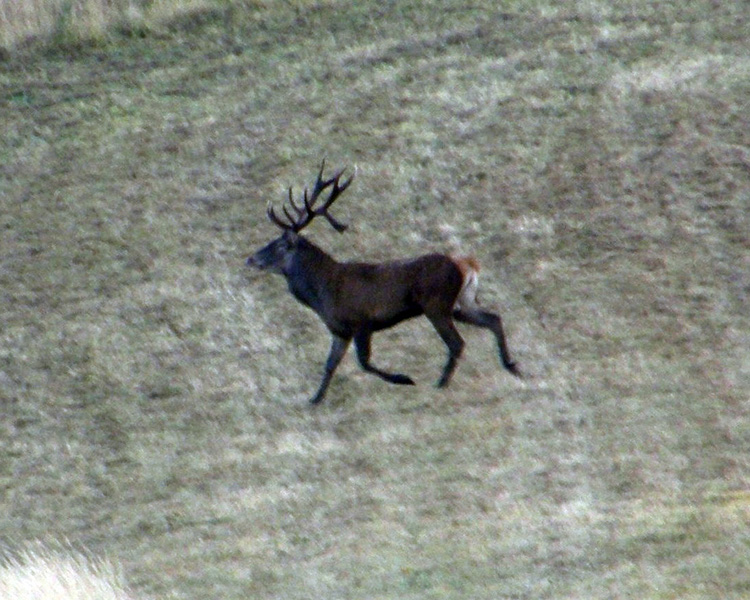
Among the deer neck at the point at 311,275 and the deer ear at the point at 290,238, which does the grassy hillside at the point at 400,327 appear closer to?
the deer neck at the point at 311,275

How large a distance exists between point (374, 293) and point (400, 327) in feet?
7.80

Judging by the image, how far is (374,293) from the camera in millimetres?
12539

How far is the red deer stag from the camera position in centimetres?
1236

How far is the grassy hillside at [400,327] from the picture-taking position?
1025 centimetres

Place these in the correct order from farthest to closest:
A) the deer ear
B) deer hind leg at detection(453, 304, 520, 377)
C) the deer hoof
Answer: the deer ear → the deer hoof → deer hind leg at detection(453, 304, 520, 377)

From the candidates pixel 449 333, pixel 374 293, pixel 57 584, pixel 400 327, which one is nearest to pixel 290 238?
pixel 374 293

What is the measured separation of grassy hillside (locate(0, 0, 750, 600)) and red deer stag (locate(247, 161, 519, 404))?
1.83 feet

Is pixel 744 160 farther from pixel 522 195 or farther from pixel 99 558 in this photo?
pixel 99 558

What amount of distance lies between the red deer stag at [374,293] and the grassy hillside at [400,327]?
0.56 meters

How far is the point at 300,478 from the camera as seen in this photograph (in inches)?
464

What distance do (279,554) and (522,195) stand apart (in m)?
7.88

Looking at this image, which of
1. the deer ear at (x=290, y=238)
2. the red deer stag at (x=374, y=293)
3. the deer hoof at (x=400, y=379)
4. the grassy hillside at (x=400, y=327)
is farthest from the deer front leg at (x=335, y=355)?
the deer ear at (x=290, y=238)

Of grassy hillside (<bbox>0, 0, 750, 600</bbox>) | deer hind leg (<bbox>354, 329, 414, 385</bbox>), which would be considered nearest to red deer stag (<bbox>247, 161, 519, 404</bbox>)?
deer hind leg (<bbox>354, 329, 414, 385</bbox>)

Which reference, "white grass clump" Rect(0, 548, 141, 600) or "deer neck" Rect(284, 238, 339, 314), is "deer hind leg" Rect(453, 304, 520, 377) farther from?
"white grass clump" Rect(0, 548, 141, 600)
